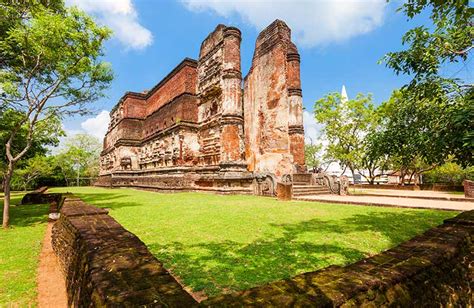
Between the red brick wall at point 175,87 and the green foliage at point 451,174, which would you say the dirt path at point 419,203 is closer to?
the red brick wall at point 175,87

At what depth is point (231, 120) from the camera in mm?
15172

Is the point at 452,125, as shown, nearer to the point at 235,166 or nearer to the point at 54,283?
the point at 54,283

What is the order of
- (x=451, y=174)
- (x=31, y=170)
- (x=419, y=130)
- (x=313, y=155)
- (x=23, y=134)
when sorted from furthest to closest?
1. (x=313, y=155)
2. (x=31, y=170)
3. (x=451, y=174)
4. (x=23, y=134)
5. (x=419, y=130)

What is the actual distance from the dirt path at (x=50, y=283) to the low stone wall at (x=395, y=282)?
274cm

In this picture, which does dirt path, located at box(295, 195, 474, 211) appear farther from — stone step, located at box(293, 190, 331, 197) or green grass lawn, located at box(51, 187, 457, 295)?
stone step, located at box(293, 190, 331, 197)

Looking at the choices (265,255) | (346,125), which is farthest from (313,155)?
(265,255)

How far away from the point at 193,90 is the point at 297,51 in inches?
339

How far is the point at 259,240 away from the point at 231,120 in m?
11.1

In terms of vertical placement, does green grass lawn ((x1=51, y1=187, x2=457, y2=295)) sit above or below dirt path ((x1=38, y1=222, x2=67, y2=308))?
above

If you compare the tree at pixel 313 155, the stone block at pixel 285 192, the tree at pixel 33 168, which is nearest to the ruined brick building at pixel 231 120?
the stone block at pixel 285 192

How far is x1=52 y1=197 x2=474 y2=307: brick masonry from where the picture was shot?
1608 millimetres

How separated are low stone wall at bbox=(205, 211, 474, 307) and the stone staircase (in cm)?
973

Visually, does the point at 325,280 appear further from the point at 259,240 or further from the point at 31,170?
the point at 31,170

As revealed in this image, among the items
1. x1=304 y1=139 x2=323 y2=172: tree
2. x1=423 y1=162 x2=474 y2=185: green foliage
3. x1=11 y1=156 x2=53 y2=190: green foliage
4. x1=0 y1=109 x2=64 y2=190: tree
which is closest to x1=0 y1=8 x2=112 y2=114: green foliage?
x1=0 y1=109 x2=64 y2=190: tree
